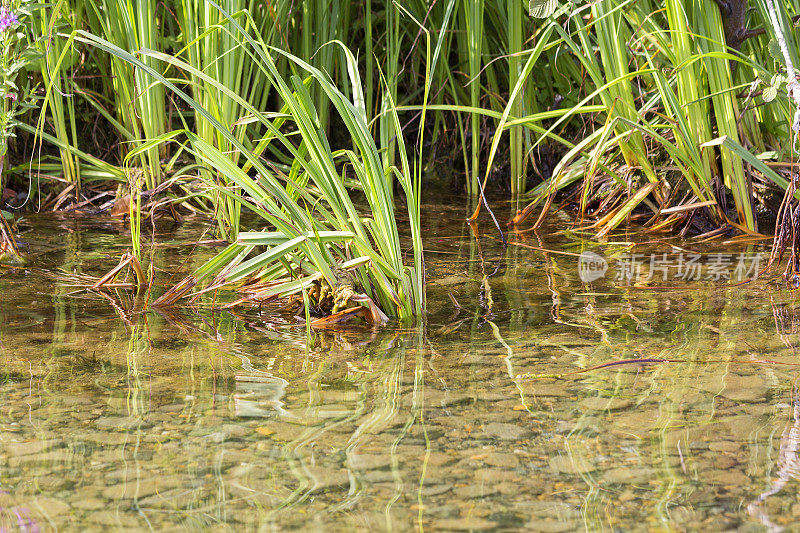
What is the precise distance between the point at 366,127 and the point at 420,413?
1.89ft

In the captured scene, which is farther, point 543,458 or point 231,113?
point 231,113

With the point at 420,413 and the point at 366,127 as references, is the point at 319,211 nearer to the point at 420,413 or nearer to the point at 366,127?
the point at 366,127

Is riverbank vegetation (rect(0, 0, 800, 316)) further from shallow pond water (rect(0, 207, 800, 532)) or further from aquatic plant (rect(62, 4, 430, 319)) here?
shallow pond water (rect(0, 207, 800, 532))

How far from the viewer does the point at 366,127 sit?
141cm

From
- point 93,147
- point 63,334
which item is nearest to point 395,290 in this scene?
point 63,334

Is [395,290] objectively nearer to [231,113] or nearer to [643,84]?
[231,113]

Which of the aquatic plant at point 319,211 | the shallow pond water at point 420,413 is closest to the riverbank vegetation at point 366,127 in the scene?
the aquatic plant at point 319,211

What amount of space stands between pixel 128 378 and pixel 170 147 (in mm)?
1615

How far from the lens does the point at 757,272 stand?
175 centimetres

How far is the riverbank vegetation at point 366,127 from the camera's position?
1.44m

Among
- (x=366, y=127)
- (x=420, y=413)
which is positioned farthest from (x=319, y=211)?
(x=420, y=413)

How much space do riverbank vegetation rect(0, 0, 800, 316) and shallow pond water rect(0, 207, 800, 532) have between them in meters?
0.18

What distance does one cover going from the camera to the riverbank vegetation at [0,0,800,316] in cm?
144

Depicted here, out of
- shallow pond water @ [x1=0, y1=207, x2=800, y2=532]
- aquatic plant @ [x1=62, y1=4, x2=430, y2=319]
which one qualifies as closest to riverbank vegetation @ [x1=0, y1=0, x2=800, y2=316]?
aquatic plant @ [x1=62, y1=4, x2=430, y2=319]
